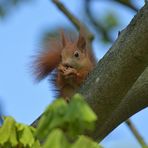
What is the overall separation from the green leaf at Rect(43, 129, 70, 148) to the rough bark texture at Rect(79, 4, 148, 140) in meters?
0.85

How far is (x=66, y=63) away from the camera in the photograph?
3482mm

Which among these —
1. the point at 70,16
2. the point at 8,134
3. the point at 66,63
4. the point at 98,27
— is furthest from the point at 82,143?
the point at 98,27

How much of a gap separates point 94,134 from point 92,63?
1.63 metres

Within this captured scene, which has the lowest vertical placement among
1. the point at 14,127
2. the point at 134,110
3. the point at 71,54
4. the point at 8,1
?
the point at 134,110

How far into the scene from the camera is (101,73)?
1.89 meters

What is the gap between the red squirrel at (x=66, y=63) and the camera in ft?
10.9

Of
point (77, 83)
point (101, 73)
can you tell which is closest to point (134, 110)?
point (101, 73)

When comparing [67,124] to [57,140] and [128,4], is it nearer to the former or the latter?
[57,140]

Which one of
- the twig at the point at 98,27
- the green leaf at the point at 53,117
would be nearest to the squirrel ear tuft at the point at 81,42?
the twig at the point at 98,27

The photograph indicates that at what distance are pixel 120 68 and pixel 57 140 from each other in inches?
35.3

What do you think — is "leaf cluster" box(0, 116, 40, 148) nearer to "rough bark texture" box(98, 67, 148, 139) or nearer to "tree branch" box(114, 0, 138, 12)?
"rough bark texture" box(98, 67, 148, 139)

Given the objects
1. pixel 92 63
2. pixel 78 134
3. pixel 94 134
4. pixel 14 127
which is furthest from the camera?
pixel 92 63

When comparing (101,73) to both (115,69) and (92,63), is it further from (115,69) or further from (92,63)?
(92,63)

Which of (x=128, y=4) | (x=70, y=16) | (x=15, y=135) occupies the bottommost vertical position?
(x=15, y=135)
